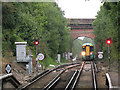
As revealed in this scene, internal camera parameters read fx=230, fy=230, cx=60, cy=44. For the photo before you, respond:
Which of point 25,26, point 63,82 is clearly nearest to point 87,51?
point 25,26

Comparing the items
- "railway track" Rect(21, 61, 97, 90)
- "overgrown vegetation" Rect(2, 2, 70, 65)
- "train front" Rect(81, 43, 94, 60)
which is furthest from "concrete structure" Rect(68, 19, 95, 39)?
"railway track" Rect(21, 61, 97, 90)

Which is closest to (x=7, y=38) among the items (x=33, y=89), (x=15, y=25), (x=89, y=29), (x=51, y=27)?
(x=15, y=25)

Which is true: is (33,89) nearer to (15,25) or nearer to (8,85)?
(8,85)

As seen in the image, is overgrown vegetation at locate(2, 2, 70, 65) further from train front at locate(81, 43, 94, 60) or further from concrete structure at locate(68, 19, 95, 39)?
concrete structure at locate(68, 19, 95, 39)

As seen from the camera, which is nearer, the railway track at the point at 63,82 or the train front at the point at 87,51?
the railway track at the point at 63,82

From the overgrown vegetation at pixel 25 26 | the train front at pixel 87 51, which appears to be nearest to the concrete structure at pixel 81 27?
the train front at pixel 87 51

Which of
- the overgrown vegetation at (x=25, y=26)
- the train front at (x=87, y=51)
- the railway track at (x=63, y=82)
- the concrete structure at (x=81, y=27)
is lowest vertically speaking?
the railway track at (x=63, y=82)

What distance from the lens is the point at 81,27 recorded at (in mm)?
64375

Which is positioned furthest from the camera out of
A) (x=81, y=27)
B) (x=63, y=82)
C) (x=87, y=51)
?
(x=81, y=27)

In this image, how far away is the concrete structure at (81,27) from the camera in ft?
209

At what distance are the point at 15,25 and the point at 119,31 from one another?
9.90 m

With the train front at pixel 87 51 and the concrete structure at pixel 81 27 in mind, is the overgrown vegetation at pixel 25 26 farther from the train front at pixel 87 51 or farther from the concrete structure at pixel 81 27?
the concrete structure at pixel 81 27

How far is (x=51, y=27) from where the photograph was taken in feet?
128

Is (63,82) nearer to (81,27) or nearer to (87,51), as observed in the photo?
(87,51)
